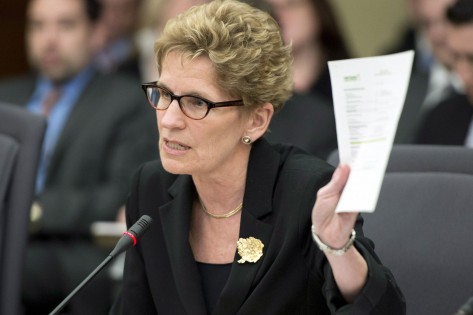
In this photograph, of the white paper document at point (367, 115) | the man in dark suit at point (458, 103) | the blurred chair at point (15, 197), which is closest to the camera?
the white paper document at point (367, 115)

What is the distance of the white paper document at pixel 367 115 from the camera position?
1710 mm

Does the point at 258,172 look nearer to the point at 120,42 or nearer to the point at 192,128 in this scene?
the point at 192,128

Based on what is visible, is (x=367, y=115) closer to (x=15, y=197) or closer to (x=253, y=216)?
(x=253, y=216)

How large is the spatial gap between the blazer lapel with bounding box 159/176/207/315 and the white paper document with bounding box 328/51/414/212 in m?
0.59

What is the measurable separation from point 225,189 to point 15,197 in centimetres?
61

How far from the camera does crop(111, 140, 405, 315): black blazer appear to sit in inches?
82.0

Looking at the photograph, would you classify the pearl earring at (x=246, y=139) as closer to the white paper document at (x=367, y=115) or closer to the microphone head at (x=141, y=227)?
the microphone head at (x=141, y=227)

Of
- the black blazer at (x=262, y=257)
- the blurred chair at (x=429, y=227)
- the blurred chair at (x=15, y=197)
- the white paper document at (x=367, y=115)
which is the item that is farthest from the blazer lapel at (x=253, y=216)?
the blurred chair at (x=15, y=197)

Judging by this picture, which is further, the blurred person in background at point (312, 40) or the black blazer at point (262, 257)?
the blurred person in background at point (312, 40)

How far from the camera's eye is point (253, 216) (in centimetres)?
226

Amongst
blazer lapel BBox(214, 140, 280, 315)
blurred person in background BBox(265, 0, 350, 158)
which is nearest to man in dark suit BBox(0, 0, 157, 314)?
blurred person in background BBox(265, 0, 350, 158)

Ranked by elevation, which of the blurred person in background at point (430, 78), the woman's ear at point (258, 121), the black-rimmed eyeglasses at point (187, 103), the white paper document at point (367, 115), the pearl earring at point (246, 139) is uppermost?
the white paper document at point (367, 115)

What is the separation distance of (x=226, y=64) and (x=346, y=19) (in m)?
4.59

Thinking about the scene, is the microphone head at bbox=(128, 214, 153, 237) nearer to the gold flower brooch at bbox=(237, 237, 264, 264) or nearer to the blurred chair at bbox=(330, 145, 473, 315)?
the gold flower brooch at bbox=(237, 237, 264, 264)
